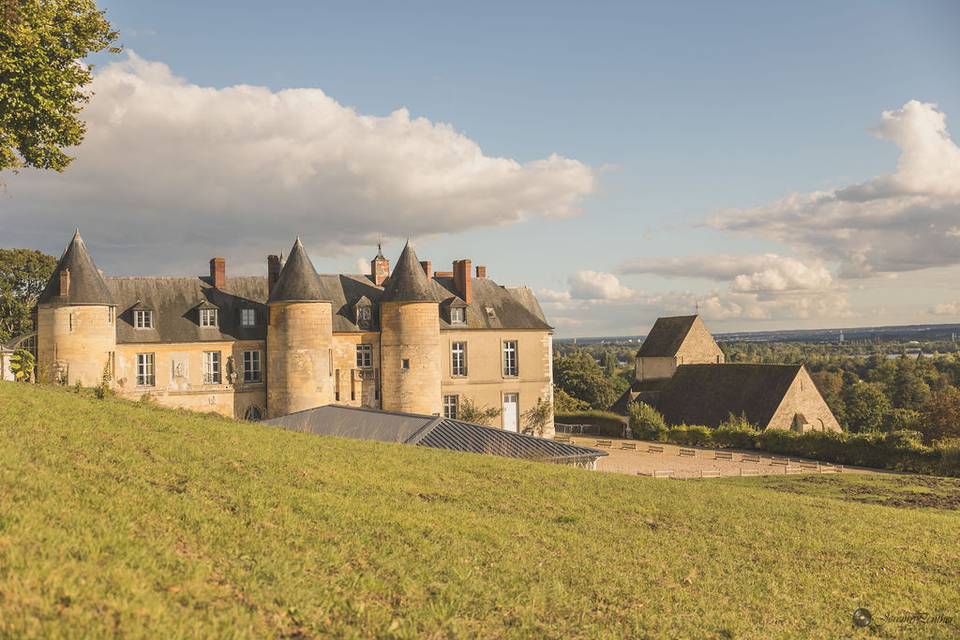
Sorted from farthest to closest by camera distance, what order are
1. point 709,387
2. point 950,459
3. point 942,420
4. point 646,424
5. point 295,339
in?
1. point 709,387
2. point 646,424
3. point 942,420
4. point 295,339
5. point 950,459

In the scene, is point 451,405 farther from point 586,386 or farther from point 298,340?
point 586,386

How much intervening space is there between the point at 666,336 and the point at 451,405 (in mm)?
18663

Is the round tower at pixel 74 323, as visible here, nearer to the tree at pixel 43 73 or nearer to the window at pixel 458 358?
the tree at pixel 43 73

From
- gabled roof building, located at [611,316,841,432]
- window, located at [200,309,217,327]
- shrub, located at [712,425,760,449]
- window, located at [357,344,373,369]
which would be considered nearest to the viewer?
window, located at [200,309,217,327]

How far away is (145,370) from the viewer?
2969cm

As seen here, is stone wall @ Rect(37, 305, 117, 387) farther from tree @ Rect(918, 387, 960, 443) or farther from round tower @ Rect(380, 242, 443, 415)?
tree @ Rect(918, 387, 960, 443)

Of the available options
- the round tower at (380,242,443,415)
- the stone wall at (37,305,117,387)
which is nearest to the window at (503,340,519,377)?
the round tower at (380,242,443,415)

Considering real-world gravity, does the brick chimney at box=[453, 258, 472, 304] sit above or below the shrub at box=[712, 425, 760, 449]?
above

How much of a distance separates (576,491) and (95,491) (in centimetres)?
814

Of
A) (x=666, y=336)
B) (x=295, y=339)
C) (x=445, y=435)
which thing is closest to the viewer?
(x=445, y=435)

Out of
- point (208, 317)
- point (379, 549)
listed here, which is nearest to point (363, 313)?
point (208, 317)

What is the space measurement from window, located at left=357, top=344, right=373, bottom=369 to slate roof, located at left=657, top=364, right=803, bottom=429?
17.9 meters

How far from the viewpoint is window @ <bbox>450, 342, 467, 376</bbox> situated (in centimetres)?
3350

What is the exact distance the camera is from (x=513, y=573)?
25.3 feet
